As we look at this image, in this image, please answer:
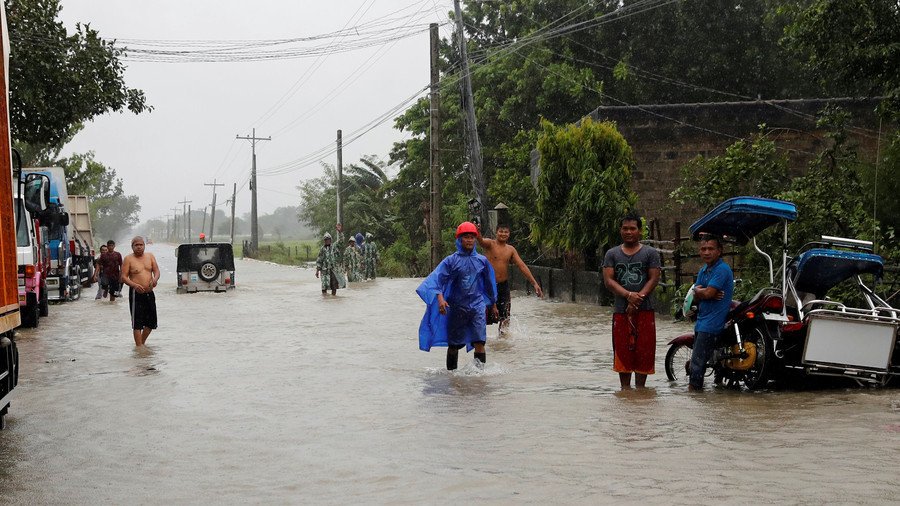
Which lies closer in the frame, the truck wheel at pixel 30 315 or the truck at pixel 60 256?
the truck wheel at pixel 30 315

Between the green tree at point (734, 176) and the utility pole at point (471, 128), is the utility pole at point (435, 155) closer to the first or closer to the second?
the utility pole at point (471, 128)

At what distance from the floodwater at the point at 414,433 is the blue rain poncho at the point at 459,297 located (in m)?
0.47

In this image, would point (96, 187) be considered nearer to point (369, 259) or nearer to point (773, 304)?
point (369, 259)

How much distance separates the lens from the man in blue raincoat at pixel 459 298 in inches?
480

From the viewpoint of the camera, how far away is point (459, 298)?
12188 millimetres

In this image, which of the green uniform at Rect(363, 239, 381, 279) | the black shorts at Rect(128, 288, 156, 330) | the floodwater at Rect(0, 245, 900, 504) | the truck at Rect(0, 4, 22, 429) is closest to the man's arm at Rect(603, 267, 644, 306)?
the floodwater at Rect(0, 245, 900, 504)

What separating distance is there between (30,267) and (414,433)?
12766mm

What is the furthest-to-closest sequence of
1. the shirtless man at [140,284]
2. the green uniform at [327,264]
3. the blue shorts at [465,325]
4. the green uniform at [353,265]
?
1. the green uniform at [353,265]
2. the green uniform at [327,264]
3. the shirtless man at [140,284]
4. the blue shorts at [465,325]

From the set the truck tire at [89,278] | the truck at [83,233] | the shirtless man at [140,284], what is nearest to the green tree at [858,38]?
the shirtless man at [140,284]

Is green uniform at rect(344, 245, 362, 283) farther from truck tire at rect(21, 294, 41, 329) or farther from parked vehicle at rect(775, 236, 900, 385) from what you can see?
parked vehicle at rect(775, 236, 900, 385)

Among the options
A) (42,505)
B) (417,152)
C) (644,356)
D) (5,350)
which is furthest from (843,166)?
(417,152)

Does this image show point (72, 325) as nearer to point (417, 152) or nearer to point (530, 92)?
point (530, 92)

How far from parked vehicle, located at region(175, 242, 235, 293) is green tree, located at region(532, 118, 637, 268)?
35.9 ft

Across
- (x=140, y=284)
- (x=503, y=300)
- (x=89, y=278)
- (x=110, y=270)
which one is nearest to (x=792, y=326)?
(x=503, y=300)
